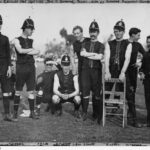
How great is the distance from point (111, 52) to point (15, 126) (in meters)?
1.63

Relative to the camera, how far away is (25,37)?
4070 millimetres

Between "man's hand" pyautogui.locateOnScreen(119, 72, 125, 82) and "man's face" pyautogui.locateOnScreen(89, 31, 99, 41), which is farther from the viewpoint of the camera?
"man's face" pyautogui.locateOnScreen(89, 31, 99, 41)

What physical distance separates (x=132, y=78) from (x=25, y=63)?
1.49 m

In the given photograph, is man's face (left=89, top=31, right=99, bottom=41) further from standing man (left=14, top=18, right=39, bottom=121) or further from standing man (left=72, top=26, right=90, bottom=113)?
standing man (left=14, top=18, right=39, bottom=121)

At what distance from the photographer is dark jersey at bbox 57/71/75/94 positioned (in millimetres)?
4223

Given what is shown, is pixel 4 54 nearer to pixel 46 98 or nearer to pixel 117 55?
pixel 46 98

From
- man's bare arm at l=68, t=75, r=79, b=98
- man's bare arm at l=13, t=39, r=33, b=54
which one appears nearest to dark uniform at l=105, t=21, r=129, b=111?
man's bare arm at l=68, t=75, r=79, b=98

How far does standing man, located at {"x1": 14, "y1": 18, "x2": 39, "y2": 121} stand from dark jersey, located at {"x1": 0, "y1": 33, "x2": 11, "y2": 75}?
4.9 inches

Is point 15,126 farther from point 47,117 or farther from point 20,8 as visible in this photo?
point 20,8

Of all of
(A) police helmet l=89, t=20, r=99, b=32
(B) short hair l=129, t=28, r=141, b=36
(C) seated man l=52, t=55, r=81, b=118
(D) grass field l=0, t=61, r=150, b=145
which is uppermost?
(A) police helmet l=89, t=20, r=99, b=32

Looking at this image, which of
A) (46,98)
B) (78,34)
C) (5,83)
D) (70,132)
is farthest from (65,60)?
(70,132)

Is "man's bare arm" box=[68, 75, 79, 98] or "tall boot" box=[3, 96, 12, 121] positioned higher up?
"man's bare arm" box=[68, 75, 79, 98]

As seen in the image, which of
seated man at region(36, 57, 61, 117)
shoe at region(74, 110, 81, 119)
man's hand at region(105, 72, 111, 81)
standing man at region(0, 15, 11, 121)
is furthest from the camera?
seated man at region(36, 57, 61, 117)

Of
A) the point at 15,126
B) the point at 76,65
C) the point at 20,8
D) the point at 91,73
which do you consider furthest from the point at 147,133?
the point at 20,8
